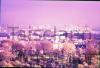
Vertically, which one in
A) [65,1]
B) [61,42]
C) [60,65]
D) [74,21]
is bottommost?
[60,65]

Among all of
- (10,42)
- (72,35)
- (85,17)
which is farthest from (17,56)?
(85,17)

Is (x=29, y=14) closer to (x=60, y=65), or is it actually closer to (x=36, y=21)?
(x=36, y=21)

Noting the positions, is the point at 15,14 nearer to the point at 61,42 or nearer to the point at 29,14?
the point at 29,14

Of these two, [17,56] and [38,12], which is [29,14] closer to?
[38,12]

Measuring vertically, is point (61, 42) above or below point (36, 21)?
below

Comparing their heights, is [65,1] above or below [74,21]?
above
